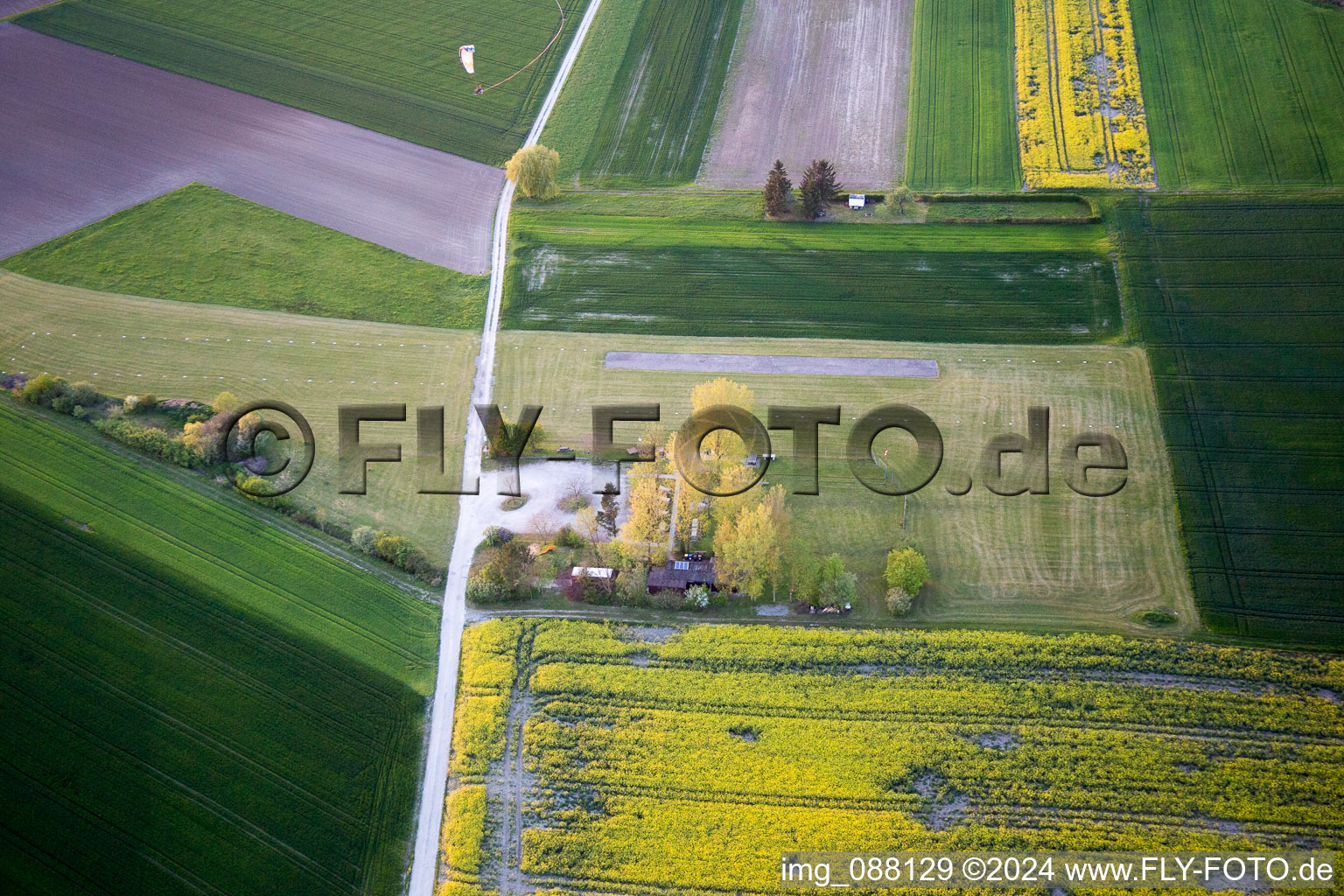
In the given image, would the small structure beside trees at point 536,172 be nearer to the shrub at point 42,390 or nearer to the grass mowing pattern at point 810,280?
the grass mowing pattern at point 810,280

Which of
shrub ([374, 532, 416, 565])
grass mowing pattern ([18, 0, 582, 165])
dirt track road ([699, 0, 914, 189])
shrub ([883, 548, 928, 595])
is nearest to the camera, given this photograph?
shrub ([883, 548, 928, 595])

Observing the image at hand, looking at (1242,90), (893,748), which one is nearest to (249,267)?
(893,748)

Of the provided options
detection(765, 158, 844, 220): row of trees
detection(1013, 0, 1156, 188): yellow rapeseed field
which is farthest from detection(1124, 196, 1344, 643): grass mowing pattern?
detection(765, 158, 844, 220): row of trees

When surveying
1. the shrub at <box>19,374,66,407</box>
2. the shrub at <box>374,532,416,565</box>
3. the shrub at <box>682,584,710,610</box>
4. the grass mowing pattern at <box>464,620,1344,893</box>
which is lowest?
the grass mowing pattern at <box>464,620,1344,893</box>

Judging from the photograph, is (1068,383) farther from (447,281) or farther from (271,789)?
(271,789)

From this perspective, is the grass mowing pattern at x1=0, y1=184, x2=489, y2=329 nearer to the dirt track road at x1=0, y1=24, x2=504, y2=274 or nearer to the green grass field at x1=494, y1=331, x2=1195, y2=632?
the dirt track road at x1=0, y1=24, x2=504, y2=274

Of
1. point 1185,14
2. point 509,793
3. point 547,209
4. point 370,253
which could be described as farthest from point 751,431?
point 1185,14

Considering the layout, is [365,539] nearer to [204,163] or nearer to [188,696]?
[188,696]

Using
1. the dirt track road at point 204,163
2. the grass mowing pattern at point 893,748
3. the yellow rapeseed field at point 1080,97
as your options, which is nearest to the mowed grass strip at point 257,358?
the dirt track road at point 204,163
